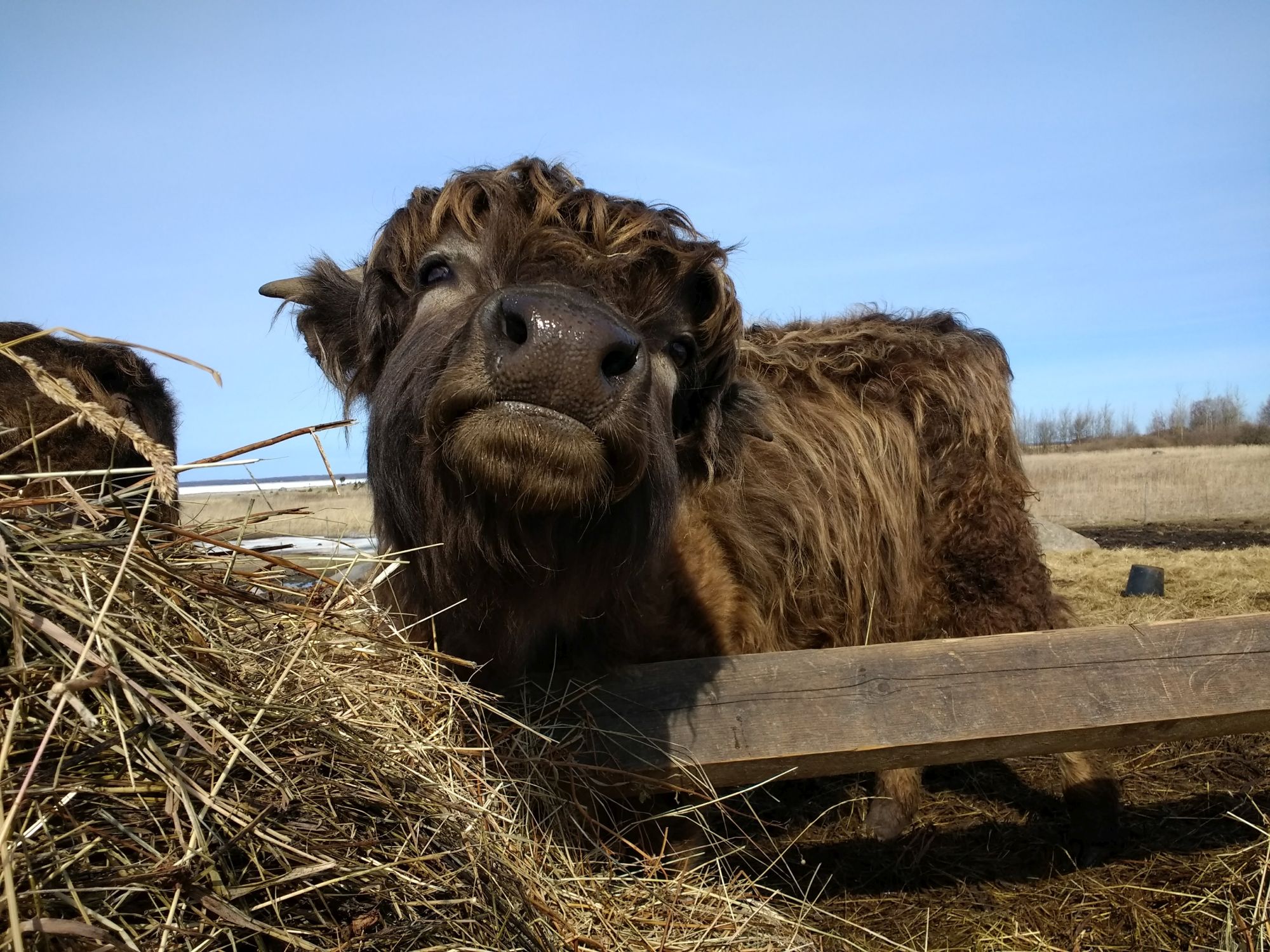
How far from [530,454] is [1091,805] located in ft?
11.2

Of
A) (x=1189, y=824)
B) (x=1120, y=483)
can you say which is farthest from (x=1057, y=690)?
(x=1120, y=483)

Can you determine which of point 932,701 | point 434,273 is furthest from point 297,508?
point 932,701

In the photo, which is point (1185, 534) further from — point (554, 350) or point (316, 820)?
point (316, 820)

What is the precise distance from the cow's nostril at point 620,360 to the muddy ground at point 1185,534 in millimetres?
16490

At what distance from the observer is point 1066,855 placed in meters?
4.04

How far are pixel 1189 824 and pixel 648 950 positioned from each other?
3019 mm

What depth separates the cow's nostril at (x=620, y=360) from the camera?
2396 millimetres

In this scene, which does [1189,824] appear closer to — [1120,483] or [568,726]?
[568,726]

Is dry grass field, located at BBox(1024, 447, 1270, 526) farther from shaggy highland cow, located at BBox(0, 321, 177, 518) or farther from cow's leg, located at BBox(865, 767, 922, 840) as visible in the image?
shaggy highland cow, located at BBox(0, 321, 177, 518)

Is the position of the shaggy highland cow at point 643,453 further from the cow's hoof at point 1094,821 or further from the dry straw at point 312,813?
the dry straw at point 312,813

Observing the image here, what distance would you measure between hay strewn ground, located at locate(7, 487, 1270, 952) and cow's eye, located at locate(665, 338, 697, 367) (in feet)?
4.43

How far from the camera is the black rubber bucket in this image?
8594 millimetres

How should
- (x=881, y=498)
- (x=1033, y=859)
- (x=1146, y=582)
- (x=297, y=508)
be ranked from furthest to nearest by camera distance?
1. (x=1146, y=582)
2. (x=881, y=498)
3. (x=1033, y=859)
4. (x=297, y=508)

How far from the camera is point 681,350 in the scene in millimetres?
3232
